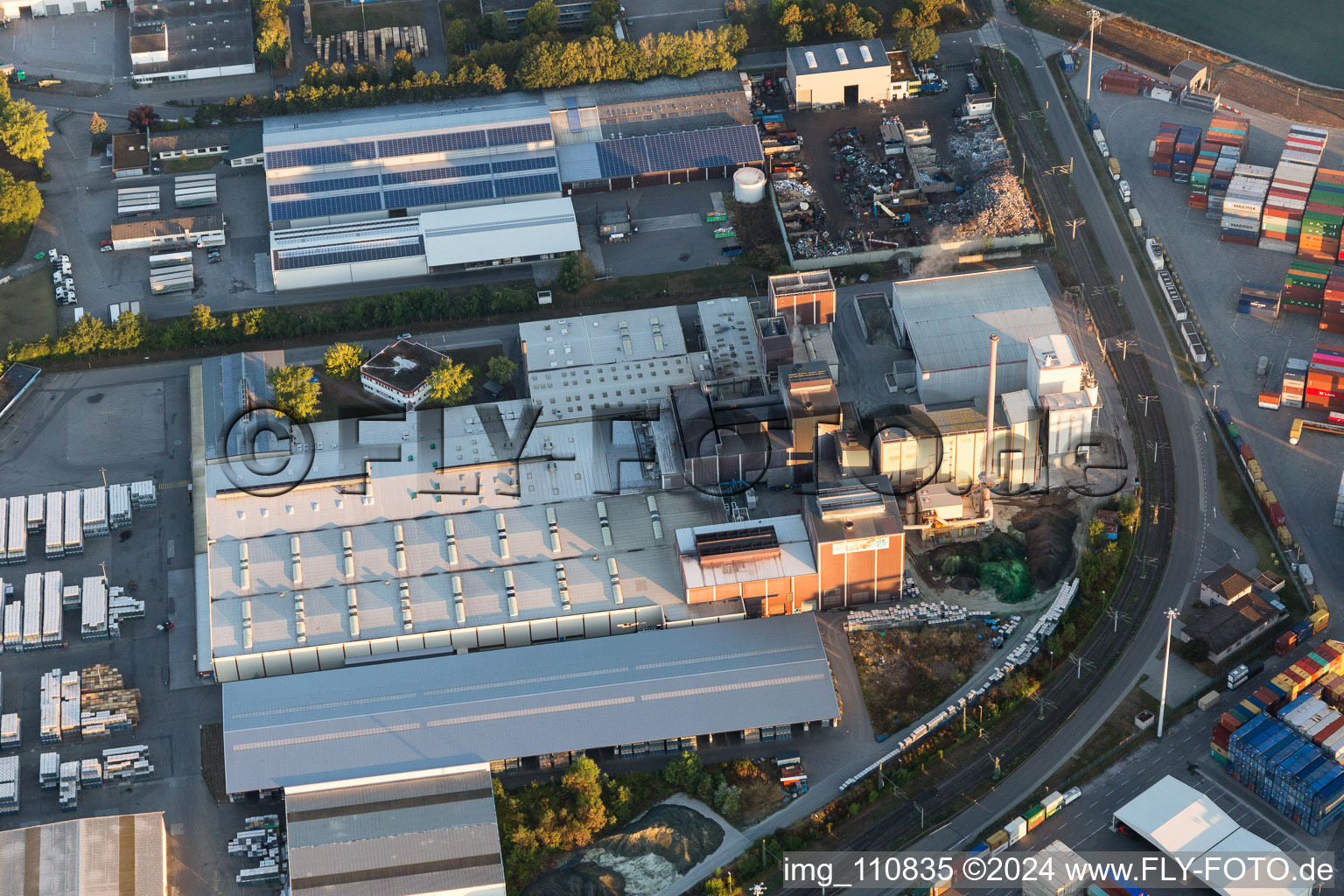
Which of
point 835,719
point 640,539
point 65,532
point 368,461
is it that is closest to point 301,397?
point 368,461

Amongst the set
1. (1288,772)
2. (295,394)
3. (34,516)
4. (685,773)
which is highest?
(295,394)

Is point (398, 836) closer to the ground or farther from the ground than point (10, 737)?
closer to the ground

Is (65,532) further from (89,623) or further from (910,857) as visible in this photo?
(910,857)

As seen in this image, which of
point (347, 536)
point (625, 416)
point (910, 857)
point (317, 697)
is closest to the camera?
point (910, 857)

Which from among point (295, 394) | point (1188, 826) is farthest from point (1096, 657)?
point (295, 394)

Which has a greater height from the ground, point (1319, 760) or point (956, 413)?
point (956, 413)

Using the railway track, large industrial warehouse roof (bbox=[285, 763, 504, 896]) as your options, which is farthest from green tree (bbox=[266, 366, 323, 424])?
the railway track

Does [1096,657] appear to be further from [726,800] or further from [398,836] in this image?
[398,836]
